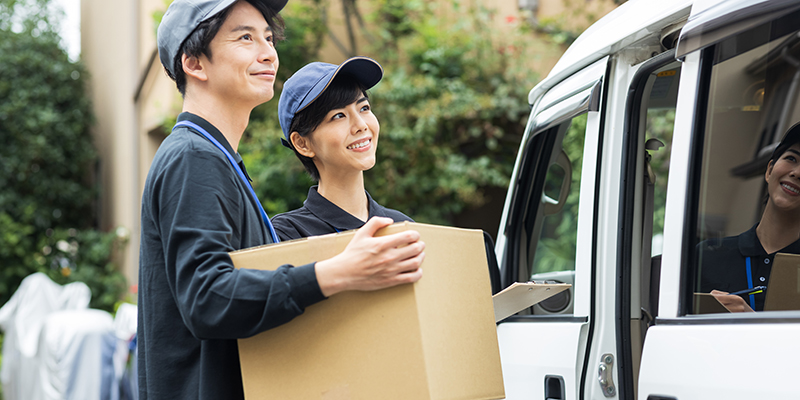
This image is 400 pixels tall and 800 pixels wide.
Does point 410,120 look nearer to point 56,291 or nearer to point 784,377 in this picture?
point 56,291

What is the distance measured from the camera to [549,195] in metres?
2.95

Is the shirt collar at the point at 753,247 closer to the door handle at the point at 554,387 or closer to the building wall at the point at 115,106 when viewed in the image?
the door handle at the point at 554,387

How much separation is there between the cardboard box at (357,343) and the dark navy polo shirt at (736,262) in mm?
→ 801

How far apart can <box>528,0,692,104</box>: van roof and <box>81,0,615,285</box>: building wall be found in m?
4.76

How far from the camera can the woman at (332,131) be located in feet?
6.57

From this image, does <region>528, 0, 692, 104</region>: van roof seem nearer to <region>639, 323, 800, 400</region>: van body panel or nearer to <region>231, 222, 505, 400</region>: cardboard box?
<region>639, 323, 800, 400</region>: van body panel

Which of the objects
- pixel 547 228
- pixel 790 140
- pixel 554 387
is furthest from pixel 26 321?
pixel 790 140

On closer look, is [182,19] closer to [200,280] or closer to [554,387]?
[200,280]

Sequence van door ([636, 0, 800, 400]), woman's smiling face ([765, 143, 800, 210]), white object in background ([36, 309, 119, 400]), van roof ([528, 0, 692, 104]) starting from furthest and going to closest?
white object in background ([36, 309, 119, 400]) → woman's smiling face ([765, 143, 800, 210]) → van roof ([528, 0, 692, 104]) → van door ([636, 0, 800, 400])

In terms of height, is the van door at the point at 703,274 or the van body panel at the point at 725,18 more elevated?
the van body panel at the point at 725,18

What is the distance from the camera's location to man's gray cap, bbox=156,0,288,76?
1.51 metres

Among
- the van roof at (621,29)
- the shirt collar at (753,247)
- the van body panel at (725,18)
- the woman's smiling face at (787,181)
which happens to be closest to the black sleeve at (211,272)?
the van body panel at (725,18)

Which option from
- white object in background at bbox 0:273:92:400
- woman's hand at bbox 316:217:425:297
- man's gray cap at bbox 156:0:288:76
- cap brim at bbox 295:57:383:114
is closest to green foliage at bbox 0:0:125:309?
white object in background at bbox 0:273:92:400

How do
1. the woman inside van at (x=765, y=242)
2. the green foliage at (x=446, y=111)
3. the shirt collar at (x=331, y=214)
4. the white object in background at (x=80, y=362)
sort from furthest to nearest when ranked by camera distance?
the green foliage at (x=446, y=111) → the white object in background at (x=80, y=362) → the shirt collar at (x=331, y=214) → the woman inside van at (x=765, y=242)
